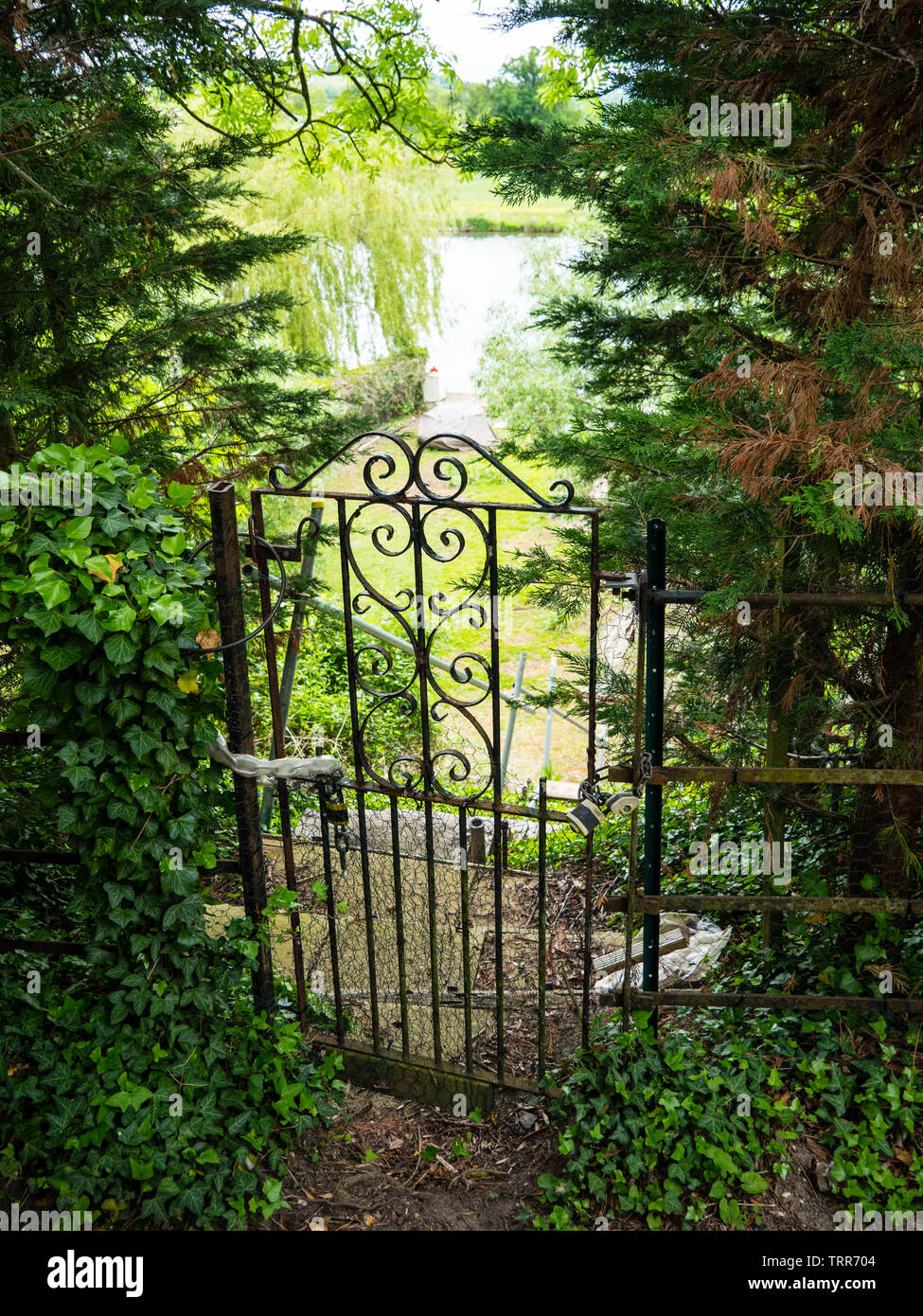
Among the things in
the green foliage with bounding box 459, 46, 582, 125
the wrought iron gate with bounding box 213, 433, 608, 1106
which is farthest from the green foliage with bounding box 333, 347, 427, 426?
the wrought iron gate with bounding box 213, 433, 608, 1106

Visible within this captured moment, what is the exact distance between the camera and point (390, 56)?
20.3ft

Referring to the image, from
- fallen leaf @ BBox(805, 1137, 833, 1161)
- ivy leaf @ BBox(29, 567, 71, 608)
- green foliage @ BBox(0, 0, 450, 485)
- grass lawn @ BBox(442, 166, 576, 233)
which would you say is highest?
grass lawn @ BBox(442, 166, 576, 233)

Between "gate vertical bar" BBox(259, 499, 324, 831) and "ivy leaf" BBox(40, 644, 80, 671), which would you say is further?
"gate vertical bar" BBox(259, 499, 324, 831)

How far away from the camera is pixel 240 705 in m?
2.96

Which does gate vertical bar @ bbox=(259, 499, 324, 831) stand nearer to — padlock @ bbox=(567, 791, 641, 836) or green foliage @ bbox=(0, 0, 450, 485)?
green foliage @ bbox=(0, 0, 450, 485)

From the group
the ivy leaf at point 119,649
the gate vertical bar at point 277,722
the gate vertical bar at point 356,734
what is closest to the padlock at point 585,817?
the gate vertical bar at point 356,734

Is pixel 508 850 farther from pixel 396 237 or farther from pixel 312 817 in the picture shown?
pixel 396 237

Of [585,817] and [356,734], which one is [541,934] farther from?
[356,734]

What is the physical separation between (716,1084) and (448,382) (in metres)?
17.3

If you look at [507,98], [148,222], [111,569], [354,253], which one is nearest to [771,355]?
[111,569]

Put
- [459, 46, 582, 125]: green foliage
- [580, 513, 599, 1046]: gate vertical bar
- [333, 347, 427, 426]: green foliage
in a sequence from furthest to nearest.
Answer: [333, 347, 427, 426]: green foliage, [459, 46, 582, 125]: green foliage, [580, 513, 599, 1046]: gate vertical bar

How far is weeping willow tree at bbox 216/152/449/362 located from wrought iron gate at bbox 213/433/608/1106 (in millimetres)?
7658

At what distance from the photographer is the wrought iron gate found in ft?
8.99

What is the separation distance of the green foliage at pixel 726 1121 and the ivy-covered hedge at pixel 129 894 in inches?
35.6
